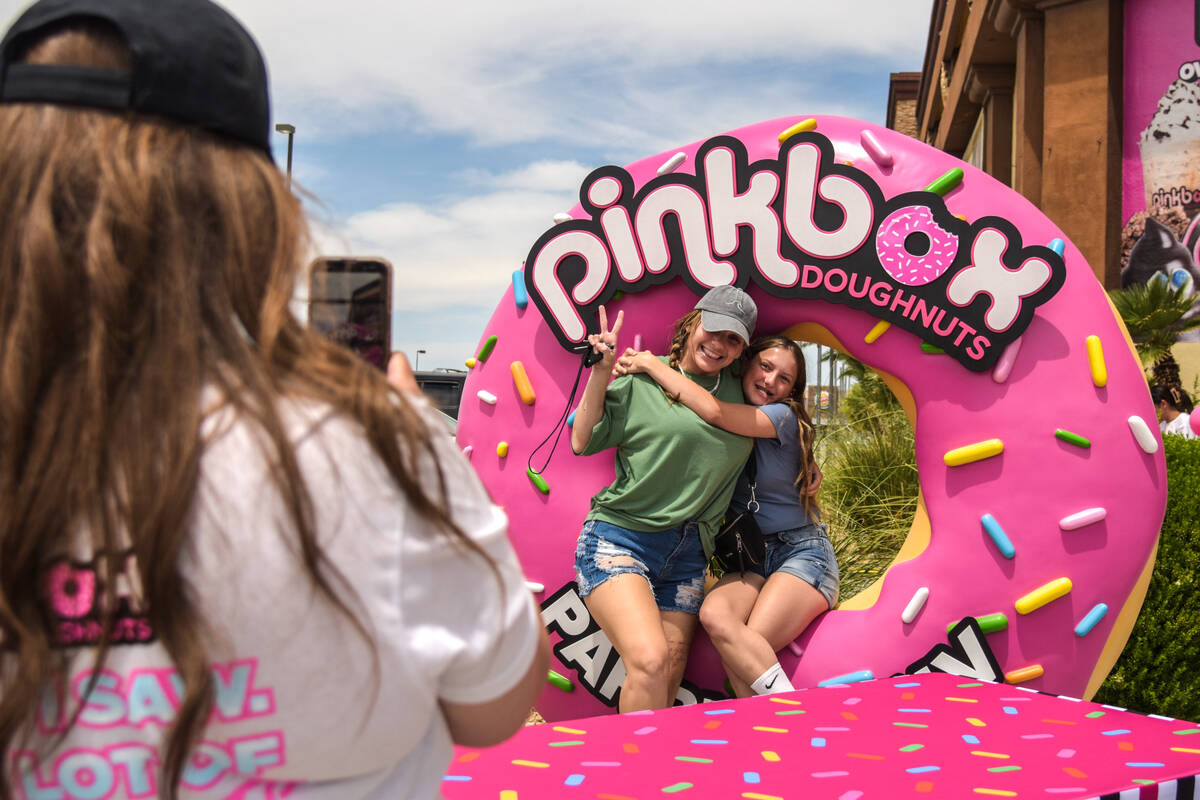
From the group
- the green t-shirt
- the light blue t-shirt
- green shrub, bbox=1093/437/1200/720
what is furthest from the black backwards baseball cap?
green shrub, bbox=1093/437/1200/720

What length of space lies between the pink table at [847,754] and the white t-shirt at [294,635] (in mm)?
1083

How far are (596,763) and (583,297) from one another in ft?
6.35

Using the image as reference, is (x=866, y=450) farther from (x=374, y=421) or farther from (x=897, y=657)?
(x=374, y=421)

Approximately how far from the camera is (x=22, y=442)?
708 millimetres

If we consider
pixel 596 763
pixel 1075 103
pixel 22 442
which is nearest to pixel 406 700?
pixel 22 442

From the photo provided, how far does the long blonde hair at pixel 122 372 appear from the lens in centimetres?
70

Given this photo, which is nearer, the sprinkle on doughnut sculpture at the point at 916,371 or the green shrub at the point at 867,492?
the sprinkle on doughnut sculpture at the point at 916,371

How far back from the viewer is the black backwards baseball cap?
2.47ft

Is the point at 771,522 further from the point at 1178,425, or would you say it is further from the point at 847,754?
the point at 1178,425

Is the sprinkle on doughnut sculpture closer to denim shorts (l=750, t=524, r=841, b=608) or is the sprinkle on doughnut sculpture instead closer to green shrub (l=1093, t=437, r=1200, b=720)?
denim shorts (l=750, t=524, r=841, b=608)

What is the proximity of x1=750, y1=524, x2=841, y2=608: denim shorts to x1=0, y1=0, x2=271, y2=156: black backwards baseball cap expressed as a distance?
272 centimetres

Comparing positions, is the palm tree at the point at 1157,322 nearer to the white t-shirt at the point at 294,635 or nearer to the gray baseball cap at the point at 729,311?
the gray baseball cap at the point at 729,311

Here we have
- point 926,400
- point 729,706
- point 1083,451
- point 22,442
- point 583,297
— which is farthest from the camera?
point 583,297

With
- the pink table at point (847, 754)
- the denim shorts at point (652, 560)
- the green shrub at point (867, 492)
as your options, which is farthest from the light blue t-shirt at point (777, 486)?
the green shrub at point (867, 492)
